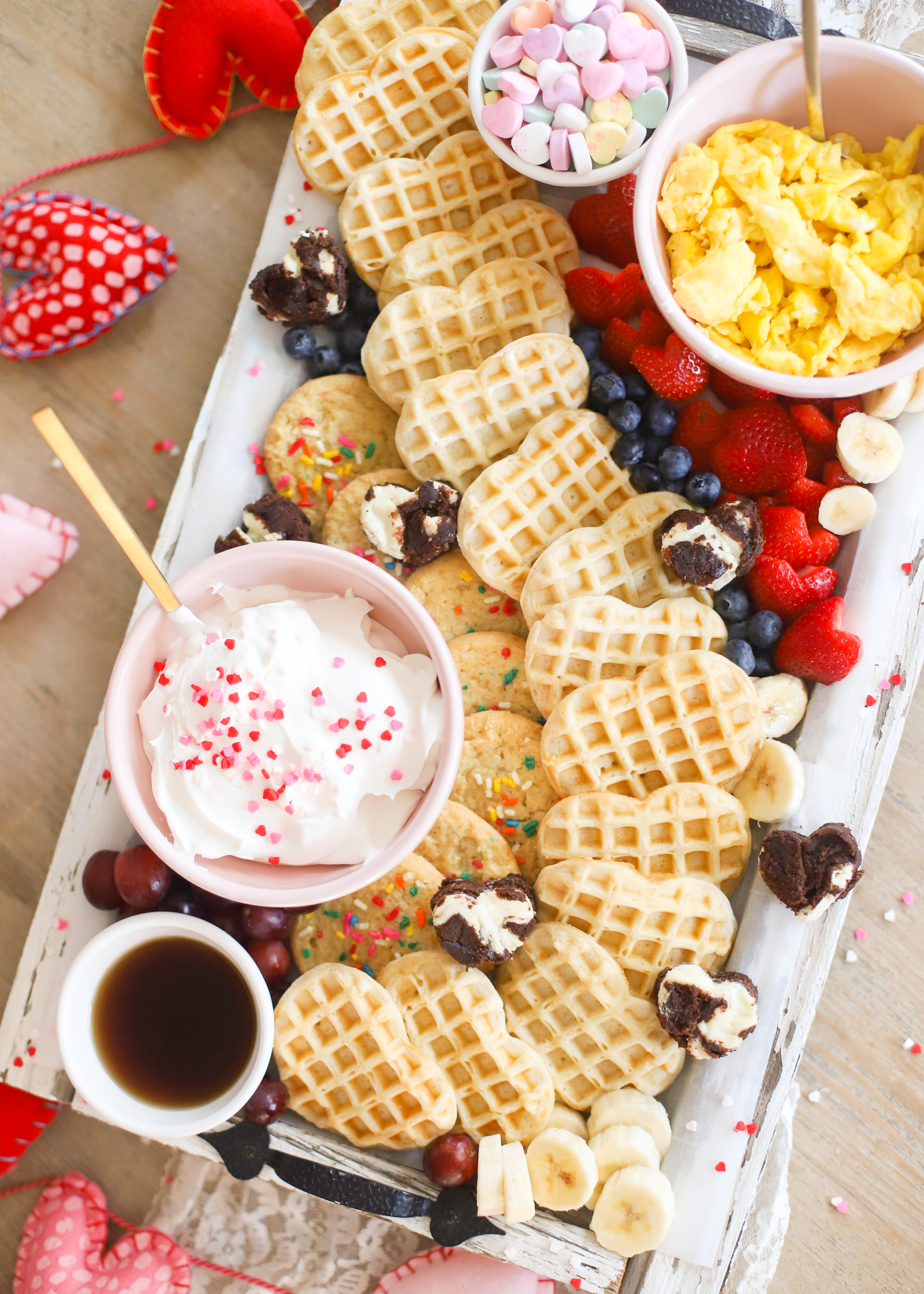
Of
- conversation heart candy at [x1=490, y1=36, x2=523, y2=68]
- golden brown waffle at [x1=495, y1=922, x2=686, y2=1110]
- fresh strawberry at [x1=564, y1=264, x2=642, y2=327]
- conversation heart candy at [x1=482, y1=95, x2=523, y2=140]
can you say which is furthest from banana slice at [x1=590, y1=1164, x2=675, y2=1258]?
conversation heart candy at [x1=490, y1=36, x2=523, y2=68]

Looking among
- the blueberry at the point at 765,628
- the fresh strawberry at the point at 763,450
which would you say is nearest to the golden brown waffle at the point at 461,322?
the fresh strawberry at the point at 763,450

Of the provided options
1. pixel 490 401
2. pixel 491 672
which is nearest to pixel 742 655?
pixel 491 672

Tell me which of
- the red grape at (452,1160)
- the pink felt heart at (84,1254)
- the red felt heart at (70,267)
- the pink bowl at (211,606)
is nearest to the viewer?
the pink bowl at (211,606)

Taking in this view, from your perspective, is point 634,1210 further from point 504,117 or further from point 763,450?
point 504,117

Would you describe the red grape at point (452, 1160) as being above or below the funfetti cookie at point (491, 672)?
below

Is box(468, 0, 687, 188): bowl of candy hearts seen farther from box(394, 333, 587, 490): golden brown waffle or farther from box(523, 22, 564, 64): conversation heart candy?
box(394, 333, 587, 490): golden brown waffle

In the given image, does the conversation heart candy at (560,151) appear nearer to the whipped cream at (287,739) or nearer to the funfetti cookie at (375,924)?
the whipped cream at (287,739)
